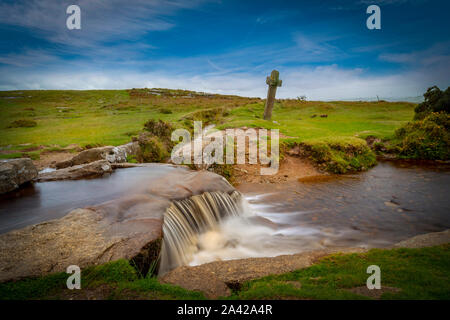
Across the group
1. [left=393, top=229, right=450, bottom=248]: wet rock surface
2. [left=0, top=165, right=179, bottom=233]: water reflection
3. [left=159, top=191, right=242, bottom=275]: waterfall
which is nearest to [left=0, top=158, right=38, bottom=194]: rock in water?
[left=0, top=165, right=179, bottom=233]: water reflection

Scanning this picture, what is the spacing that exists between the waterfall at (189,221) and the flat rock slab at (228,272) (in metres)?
0.78

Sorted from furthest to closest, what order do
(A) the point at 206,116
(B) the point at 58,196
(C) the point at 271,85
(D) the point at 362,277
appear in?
(A) the point at 206,116
(C) the point at 271,85
(B) the point at 58,196
(D) the point at 362,277

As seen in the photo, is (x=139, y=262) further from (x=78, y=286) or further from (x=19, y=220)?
(x=19, y=220)

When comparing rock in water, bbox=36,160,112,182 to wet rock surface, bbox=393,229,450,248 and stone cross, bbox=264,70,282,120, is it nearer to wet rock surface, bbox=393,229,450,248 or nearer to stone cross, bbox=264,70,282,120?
wet rock surface, bbox=393,229,450,248

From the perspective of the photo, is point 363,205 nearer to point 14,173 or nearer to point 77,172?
point 77,172

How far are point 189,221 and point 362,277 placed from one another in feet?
15.0

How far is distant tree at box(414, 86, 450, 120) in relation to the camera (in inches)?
637

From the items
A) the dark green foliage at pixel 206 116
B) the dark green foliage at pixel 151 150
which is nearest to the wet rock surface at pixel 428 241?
the dark green foliage at pixel 151 150

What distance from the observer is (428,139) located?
14.6 meters

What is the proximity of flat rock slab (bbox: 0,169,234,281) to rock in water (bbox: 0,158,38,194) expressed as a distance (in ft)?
14.7

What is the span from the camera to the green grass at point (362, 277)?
2.88 m

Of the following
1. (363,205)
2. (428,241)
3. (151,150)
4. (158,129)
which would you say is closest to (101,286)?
(428,241)
